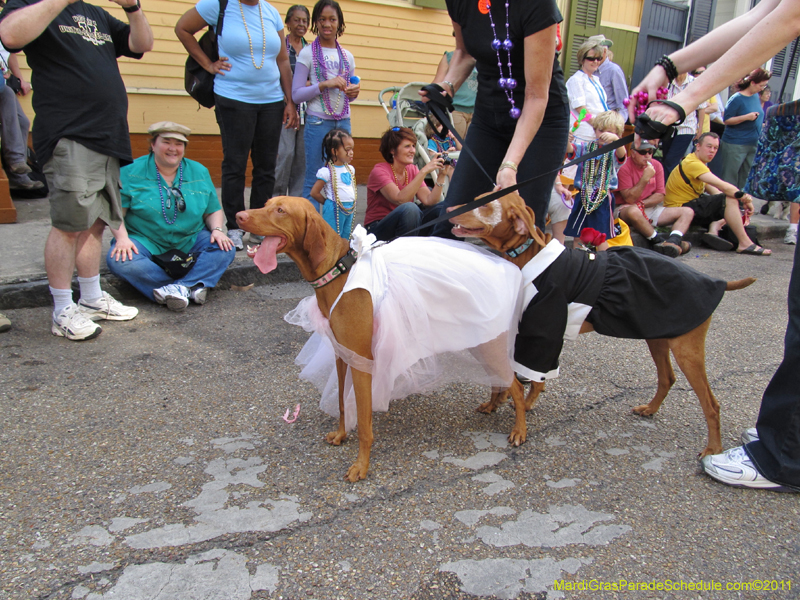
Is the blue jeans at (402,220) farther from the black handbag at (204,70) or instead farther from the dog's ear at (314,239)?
the dog's ear at (314,239)

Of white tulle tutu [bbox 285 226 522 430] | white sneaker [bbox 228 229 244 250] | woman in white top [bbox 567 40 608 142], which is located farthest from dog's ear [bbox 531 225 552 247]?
woman in white top [bbox 567 40 608 142]

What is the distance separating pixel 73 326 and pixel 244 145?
7.27 feet

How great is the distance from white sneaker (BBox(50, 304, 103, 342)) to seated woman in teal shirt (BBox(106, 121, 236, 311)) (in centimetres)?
59

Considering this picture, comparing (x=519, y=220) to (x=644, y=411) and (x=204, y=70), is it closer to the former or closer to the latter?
(x=644, y=411)

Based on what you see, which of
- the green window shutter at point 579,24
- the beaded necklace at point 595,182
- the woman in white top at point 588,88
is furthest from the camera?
the green window shutter at point 579,24

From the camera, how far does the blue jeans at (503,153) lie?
9.64 ft

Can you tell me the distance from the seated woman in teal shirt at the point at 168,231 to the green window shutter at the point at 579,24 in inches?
342

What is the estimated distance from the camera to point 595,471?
260 centimetres

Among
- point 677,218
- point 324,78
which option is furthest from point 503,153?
point 677,218

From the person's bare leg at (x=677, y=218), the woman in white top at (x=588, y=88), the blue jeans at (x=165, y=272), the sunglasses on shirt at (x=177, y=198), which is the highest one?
Result: the woman in white top at (x=588, y=88)

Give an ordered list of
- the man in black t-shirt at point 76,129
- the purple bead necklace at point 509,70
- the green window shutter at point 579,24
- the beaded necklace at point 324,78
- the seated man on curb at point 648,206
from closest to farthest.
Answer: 1. the purple bead necklace at point 509,70
2. the man in black t-shirt at point 76,129
3. the beaded necklace at point 324,78
4. the seated man on curb at point 648,206
5. the green window shutter at point 579,24

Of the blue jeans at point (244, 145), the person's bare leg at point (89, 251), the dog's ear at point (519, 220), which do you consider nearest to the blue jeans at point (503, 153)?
the dog's ear at point (519, 220)

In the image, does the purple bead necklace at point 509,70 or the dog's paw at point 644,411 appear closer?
the purple bead necklace at point 509,70

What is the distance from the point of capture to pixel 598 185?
6.00 meters
